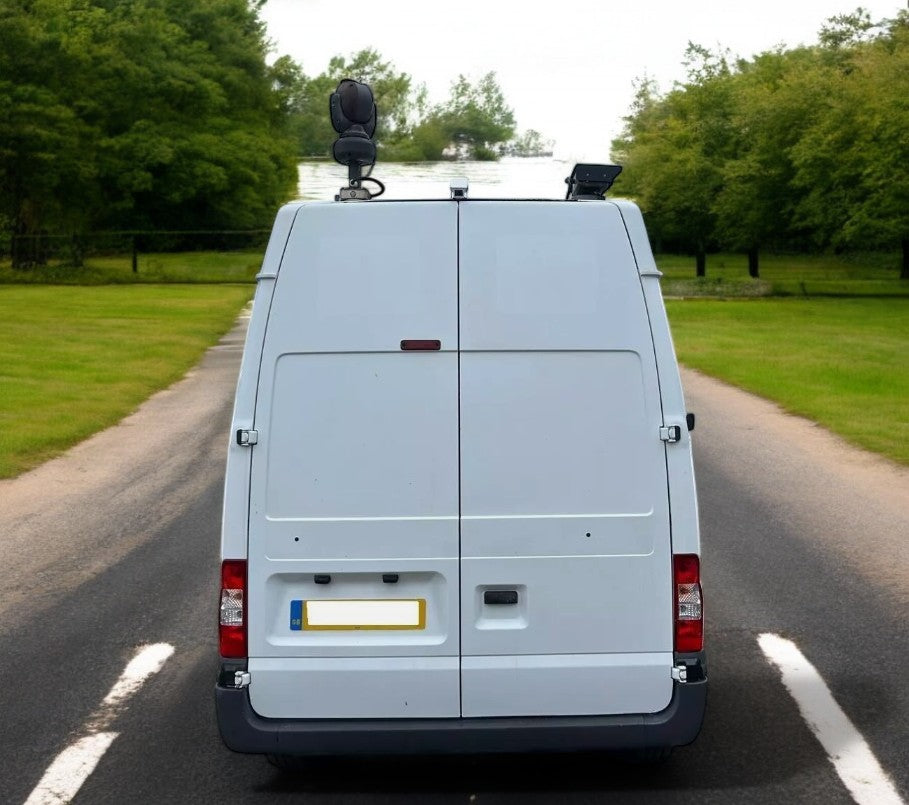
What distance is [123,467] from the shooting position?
546 inches

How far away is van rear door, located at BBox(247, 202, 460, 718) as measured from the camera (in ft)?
15.2

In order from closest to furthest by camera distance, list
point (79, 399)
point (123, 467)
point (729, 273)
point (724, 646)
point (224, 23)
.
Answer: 1. point (724, 646)
2. point (123, 467)
3. point (79, 399)
4. point (729, 273)
5. point (224, 23)

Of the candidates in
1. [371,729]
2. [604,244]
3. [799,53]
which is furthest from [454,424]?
[799,53]

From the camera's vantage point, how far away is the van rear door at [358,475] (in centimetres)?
464

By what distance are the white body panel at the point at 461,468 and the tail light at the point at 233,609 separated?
0.04 meters

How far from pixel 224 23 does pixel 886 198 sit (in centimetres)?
5329

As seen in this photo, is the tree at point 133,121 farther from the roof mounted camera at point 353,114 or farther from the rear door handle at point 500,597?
the rear door handle at point 500,597

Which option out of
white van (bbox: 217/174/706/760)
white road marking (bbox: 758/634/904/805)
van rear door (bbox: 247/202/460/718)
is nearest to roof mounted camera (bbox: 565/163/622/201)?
white van (bbox: 217/174/706/760)

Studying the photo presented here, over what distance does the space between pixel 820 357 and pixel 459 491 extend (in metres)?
23.5

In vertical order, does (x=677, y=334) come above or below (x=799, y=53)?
below

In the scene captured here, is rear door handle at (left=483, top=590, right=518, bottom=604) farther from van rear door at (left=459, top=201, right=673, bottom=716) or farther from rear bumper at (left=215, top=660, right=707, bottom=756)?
rear bumper at (left=215, top=660, right=707, bottom=756)

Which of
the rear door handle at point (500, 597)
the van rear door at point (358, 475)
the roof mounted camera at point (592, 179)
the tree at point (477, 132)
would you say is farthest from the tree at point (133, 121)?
the rear door handle at point (500, 597)

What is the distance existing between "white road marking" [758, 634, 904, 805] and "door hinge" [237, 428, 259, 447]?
2608 mm

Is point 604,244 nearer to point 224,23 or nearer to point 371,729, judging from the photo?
point 371,729
